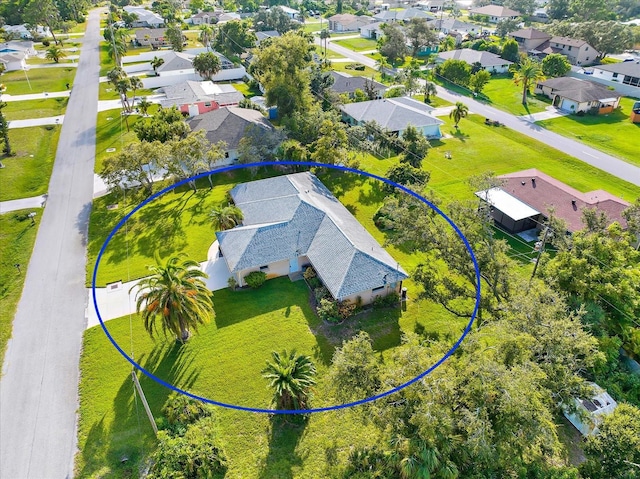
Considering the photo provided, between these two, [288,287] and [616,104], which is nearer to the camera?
[288,287]

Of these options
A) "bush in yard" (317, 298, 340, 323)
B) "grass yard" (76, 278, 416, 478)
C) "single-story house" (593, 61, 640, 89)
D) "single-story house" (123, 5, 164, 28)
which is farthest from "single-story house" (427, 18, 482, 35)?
"grass yard" (76, 278, 416, 478)

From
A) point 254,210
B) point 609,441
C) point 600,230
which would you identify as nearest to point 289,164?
point 254,210

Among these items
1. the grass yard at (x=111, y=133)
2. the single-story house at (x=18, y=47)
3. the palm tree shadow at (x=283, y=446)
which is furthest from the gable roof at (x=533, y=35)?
the single-story house at (x=18, y=47)

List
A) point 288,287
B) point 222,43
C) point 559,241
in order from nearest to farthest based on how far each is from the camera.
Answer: point 559,241
point 288,287
point 222,43

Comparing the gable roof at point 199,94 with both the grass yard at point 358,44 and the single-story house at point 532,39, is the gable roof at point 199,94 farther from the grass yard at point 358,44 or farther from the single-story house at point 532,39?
the single-story house at point 532,39

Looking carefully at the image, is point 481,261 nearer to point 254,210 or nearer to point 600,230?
point 600,230

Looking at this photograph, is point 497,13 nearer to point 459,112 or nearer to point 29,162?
point 459,112
